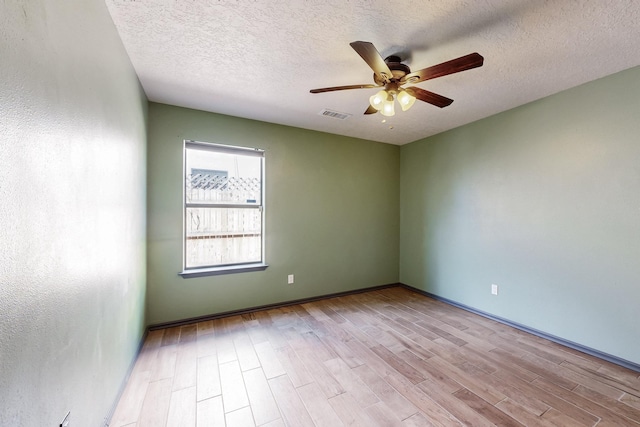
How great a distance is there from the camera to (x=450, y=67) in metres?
1.55

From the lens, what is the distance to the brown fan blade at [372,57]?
1.42 metres

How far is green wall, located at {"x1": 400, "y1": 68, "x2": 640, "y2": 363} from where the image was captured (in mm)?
2154

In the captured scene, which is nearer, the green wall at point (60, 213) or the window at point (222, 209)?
the green wall at point (60, 213)

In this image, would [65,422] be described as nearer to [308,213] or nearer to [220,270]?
[220,270]

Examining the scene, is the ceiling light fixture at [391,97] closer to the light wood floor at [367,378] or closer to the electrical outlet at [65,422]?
the light wood floor at [367,378]

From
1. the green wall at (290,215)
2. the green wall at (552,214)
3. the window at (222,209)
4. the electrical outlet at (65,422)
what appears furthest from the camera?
the window at (222,209)

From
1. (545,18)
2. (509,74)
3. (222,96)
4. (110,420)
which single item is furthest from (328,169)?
(110,420)

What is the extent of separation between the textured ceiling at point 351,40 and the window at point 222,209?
0.72 metres

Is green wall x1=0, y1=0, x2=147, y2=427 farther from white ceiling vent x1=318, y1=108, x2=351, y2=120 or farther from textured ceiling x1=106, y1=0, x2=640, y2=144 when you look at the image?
white ceiling vent x1=318, y1=108, x2=351, y2=120

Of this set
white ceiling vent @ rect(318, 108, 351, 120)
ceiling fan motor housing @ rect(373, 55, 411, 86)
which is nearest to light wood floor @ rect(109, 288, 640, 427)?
→ ceiling fan motor housing @ rect(373, 55, 411, 86)

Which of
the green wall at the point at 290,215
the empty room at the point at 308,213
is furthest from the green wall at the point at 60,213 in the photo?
the green wall at the point at 290,215

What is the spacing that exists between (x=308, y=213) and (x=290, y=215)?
284 mm

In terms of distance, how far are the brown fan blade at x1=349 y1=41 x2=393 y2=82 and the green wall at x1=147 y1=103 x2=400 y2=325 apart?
6.47ft

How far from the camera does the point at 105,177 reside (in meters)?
1.44
